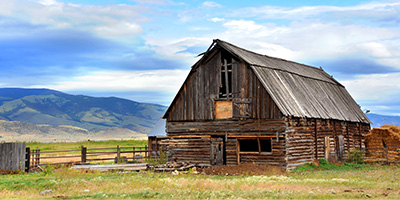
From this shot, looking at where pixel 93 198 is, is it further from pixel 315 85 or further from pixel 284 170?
pixel 315 85

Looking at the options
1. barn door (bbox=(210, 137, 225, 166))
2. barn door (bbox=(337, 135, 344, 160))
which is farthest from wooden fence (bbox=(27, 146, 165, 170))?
barn door (bbox=(337, 135, 344, 160))

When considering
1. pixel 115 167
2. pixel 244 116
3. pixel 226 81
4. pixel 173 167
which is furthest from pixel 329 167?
pixel 115 167

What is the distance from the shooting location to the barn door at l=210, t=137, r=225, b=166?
1207 inches

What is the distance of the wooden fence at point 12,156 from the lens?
27.3 meters

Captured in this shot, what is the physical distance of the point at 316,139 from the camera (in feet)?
104

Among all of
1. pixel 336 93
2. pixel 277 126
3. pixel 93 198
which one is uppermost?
pixel 336 93

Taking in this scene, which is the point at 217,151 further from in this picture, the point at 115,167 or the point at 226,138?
the point at 115,167

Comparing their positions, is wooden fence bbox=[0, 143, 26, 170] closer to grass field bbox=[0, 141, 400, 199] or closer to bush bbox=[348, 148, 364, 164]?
grass field bbox=[0, 141, 400, 199]

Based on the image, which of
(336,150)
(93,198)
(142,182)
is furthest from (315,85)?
(93,198)

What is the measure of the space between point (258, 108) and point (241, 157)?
3.62 metres

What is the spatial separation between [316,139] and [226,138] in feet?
22.6

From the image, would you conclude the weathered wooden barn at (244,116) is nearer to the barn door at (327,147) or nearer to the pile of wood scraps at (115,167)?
the barn door at (327,147)

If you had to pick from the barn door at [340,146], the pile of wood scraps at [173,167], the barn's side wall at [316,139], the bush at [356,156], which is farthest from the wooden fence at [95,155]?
the bush at [356,156]

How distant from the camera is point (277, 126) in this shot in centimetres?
2825
